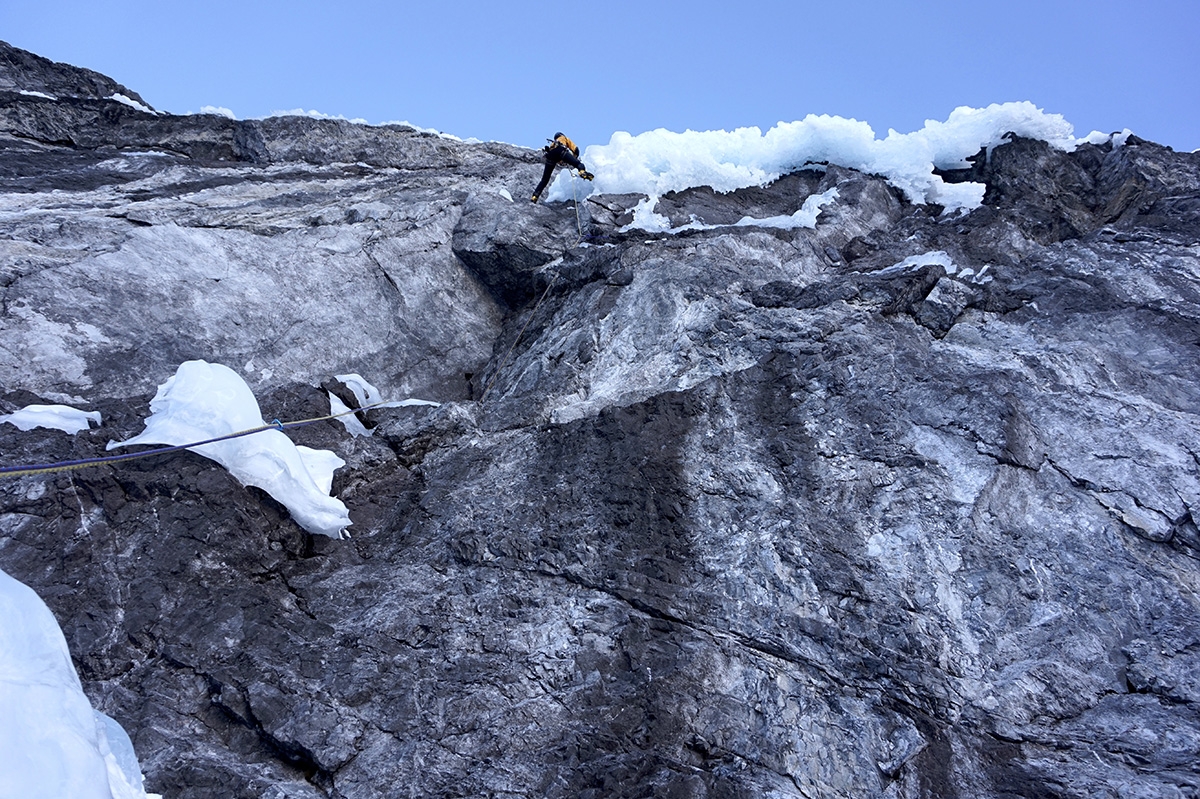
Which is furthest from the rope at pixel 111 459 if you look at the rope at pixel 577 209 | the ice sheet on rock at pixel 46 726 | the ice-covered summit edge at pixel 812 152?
the ice-covered summit edge at pixel 812 152

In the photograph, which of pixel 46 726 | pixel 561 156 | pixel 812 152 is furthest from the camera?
pixel 812 152

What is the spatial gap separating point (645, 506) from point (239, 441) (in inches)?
117

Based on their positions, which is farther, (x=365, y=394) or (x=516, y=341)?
(x=516, y=341)

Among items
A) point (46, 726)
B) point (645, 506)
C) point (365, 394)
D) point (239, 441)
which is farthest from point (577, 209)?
point (46, 726)

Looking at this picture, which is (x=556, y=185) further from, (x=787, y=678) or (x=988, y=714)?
(x=988, y=714)

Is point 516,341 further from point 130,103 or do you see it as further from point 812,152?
point 130,103

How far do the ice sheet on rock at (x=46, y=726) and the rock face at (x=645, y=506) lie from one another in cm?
40

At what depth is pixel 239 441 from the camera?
499 centimetres

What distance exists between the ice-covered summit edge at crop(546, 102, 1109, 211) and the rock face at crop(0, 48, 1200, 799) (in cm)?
118

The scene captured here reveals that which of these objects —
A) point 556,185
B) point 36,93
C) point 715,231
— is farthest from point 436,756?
point 36,93

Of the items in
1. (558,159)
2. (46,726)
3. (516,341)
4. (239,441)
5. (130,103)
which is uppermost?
(558,159)

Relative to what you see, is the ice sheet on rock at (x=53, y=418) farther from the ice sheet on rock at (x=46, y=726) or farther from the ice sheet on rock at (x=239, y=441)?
the ice sheet on rock at (x=46, y=726)

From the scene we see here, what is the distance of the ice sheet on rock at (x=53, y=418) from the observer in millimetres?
5000

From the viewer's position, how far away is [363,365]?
7.11m
